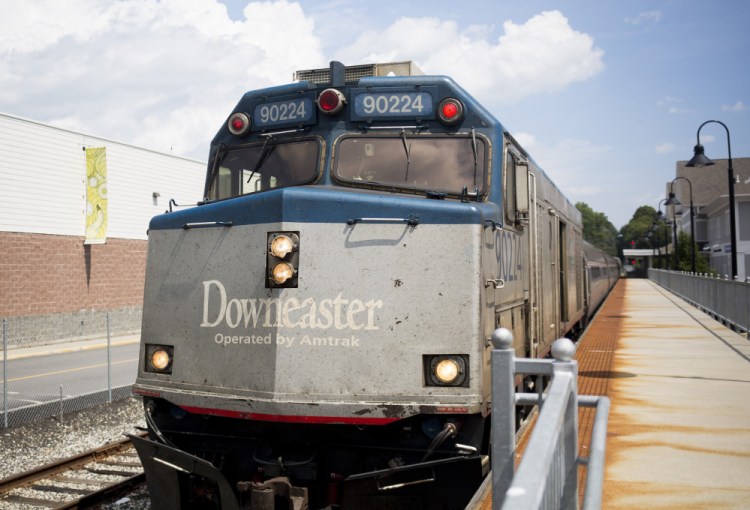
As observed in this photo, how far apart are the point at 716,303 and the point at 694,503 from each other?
60.6 ft

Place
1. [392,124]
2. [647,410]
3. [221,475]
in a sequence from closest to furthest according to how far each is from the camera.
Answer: [221,475] → [392,124] → [647,410]

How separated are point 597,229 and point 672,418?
Result: 187040 mm

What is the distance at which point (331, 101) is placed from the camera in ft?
20.6

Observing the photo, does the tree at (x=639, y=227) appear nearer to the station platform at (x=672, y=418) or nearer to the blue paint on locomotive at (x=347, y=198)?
the station platform at (x=672, y=418)

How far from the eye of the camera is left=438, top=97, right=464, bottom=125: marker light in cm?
615

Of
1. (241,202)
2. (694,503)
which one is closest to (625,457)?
(694,503)

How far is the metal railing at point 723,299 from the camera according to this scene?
17.1 metres

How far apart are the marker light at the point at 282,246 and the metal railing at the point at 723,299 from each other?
568 inches

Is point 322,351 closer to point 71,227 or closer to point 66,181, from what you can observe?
point 71,227

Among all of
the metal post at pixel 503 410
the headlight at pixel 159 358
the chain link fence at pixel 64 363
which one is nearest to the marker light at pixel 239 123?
the headlight at pixel 159 358

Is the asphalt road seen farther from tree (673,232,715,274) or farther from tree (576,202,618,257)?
tree (576,202,618,257)

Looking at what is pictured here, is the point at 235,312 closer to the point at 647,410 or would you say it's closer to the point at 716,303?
the point at 647,410

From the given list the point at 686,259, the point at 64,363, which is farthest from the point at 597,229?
the point at 64,363

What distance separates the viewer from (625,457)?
6.33 metres
